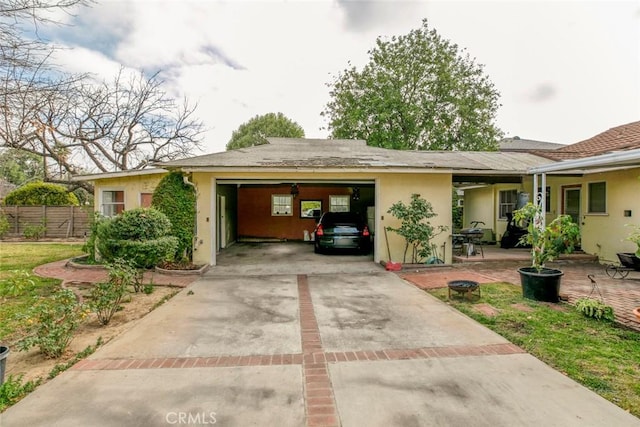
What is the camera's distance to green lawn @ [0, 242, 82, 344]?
A: 13.5 feet

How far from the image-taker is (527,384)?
10.1ft

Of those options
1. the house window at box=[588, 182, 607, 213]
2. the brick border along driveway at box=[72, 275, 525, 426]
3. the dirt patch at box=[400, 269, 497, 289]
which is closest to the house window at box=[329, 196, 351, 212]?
the dirt patch at box=[400, 269, 497, 289]

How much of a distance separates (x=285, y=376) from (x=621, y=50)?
11768mm

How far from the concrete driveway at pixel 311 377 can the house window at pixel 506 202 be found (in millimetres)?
10284

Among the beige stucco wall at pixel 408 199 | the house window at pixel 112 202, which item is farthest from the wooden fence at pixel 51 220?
the beige stucco wall at pixel 408 199

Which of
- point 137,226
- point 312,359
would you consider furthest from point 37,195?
point 312,359

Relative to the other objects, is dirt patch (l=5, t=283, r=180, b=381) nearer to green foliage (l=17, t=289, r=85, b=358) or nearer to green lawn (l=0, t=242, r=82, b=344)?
green foliage (l=17, t=289, r=85, b=358)

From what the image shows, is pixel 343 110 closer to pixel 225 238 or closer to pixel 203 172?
pixel 225 238

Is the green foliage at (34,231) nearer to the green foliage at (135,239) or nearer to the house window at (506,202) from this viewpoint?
the green foliage at (135,239)

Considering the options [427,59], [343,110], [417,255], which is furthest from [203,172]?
[427,59]

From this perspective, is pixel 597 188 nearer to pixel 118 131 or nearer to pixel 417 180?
pixel 417 180

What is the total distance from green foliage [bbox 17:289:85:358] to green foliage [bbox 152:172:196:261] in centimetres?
458

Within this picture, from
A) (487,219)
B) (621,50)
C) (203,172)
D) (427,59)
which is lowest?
(487,219)

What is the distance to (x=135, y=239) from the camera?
6.54m
